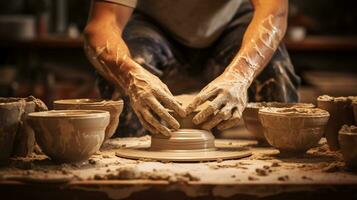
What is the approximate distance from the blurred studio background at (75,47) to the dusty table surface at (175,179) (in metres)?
3.66

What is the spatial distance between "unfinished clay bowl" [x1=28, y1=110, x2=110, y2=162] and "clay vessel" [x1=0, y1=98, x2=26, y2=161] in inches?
3.7

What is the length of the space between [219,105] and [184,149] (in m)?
0.22

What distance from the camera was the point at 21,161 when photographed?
2248 millimetres

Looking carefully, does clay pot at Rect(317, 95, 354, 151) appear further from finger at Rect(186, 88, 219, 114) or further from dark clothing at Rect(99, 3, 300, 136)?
dark clothing at Rect(99, 3, 300, 136)

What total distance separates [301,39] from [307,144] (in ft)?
14.0

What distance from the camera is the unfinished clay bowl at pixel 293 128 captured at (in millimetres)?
2266

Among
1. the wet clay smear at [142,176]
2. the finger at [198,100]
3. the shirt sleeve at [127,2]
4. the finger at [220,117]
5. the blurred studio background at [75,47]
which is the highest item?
the shirt sleeve at [127,2]

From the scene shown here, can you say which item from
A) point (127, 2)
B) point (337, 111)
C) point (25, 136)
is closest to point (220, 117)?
point (337, 111)

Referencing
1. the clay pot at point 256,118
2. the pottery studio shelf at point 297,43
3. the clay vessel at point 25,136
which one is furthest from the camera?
the pottery studio shelf at point 297,43

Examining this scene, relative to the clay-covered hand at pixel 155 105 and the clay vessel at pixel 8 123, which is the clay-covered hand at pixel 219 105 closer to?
the clay-covered hand at pixel 155 105

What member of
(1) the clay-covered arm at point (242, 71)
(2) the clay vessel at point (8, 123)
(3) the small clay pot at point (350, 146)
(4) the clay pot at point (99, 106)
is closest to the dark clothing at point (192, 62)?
(1) the clay-covered arm at point (242, 71)

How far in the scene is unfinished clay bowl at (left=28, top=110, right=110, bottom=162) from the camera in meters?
2.10

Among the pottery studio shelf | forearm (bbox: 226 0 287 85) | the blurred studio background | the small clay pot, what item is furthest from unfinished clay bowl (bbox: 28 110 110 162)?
the pottery studio shelf

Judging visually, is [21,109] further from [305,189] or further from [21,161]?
[305,189]
